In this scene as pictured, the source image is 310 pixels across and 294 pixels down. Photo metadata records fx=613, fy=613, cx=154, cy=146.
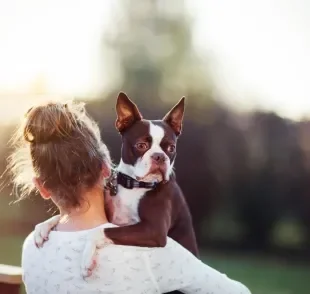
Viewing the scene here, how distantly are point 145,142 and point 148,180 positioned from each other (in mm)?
77

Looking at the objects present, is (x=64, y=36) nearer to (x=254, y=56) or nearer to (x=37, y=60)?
(x=37, y=60)

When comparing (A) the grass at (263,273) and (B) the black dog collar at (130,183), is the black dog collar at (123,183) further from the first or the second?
(A) the grass at (263,273)

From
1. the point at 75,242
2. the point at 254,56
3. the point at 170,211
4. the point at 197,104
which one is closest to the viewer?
the point at 75,242

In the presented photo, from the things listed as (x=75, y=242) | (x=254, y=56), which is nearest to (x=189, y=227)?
(x=75, y=242)

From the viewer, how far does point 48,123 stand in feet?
3.15

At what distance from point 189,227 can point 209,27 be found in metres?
1.06

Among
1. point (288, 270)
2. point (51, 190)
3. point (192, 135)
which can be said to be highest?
point (51, 190)

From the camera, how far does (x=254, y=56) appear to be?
2053 millimetres

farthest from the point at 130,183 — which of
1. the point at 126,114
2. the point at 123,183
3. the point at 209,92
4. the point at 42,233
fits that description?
the point at 209,92

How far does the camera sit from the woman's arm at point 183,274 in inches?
35.9

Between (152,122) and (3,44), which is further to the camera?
(3,44)

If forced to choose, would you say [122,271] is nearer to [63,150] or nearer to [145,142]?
[63,150]

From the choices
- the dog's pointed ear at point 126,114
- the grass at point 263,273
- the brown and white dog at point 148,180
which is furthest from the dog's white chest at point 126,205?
the grass at point 263,273

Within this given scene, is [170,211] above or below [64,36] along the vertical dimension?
below
